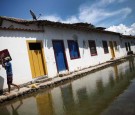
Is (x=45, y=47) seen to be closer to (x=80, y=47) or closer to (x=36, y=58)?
(x=36, y=58)

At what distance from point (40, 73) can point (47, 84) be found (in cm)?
226

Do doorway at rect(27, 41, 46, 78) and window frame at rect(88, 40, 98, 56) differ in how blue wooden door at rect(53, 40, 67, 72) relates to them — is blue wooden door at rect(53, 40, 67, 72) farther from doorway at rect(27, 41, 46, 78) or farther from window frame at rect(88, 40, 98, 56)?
window frame at rect(88, 40, 98, 56)

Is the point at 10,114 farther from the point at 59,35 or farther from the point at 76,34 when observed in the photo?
the point at 76,34

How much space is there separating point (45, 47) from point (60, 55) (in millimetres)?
1927

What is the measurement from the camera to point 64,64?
1638 centimetres

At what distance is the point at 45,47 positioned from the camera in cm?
1465

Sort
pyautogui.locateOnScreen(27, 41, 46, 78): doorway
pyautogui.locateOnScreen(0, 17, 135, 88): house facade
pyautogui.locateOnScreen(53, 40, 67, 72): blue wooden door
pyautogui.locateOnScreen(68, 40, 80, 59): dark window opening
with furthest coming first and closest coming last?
1. pyautogui.locateOnScreen(68, 40, 80, 59): dark window opening
2. pyautogui.locateOnScreen(53, 40, 67, 72): blue wooden door
3. pyautogui.locateOnScreen(27, 41, 46, 78): doorway
4. pyautogui.locateOnScreen(0, 17, 135, 88): house facade

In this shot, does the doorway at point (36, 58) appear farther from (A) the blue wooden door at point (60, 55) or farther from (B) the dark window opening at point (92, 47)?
(B) the dark window opening at point (92, 47)

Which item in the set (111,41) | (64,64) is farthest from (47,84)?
(111,41)

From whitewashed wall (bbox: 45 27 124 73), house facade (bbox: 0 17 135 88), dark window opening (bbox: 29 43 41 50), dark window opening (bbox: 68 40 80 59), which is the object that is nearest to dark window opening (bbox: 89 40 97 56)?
house facade (bbox: 0 17 135 88)

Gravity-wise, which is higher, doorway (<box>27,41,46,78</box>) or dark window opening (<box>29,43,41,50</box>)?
dark window opening (<box>29,43,41,50</box>)

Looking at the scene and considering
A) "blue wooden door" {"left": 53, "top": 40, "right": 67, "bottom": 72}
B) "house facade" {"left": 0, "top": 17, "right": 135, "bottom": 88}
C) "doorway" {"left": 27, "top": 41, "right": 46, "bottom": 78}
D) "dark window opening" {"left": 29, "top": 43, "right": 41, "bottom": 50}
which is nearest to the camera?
"house facade" {"left": 0, "top": 17, "right": 135, "bottom": 88}

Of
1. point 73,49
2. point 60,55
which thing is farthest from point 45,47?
point 73,49

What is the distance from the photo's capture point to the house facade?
1205cm
